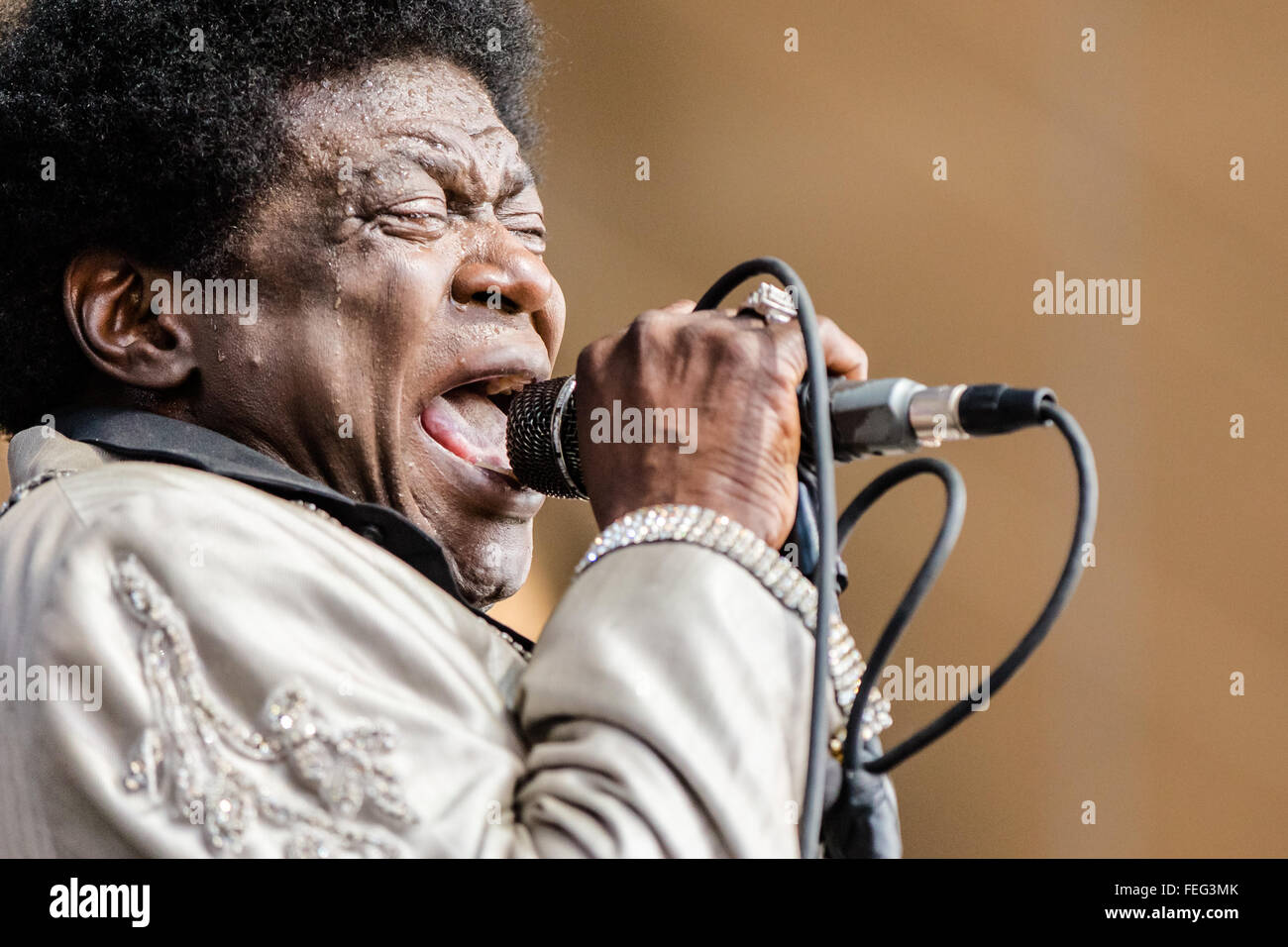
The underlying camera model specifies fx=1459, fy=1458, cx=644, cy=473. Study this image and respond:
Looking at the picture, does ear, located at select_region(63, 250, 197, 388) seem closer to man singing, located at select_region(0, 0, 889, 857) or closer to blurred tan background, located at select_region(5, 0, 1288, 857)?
man singing, located at select_region(0, 0, 889, 857)

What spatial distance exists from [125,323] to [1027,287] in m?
1.98

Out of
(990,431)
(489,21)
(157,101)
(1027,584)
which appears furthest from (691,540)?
(1027,584)

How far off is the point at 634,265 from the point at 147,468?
2.02 metres

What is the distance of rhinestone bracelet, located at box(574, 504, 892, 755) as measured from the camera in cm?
97

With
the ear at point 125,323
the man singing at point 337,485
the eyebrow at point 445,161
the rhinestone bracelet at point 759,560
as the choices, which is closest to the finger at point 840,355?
the man singing at point 337,485

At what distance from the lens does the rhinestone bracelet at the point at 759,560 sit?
97 centimetres

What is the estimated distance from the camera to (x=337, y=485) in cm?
128

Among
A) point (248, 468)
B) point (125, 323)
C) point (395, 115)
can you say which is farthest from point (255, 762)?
point (395, 115)

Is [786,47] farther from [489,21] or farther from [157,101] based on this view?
[157,101]

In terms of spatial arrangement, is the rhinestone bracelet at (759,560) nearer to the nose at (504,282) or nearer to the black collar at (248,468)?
the black collar at (248,468)

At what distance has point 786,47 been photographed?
9.73ft

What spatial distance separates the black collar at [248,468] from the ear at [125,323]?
0.05 m

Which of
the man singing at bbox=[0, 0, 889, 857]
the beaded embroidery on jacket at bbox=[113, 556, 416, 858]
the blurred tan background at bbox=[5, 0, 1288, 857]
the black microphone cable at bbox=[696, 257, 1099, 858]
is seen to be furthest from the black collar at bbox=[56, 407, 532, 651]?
the blurred tan background at bbox=[5, 0, 1288, 857]

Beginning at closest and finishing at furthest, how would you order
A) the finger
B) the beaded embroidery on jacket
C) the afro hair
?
the beaded embroidery on jacket
the finger
the afro hair
